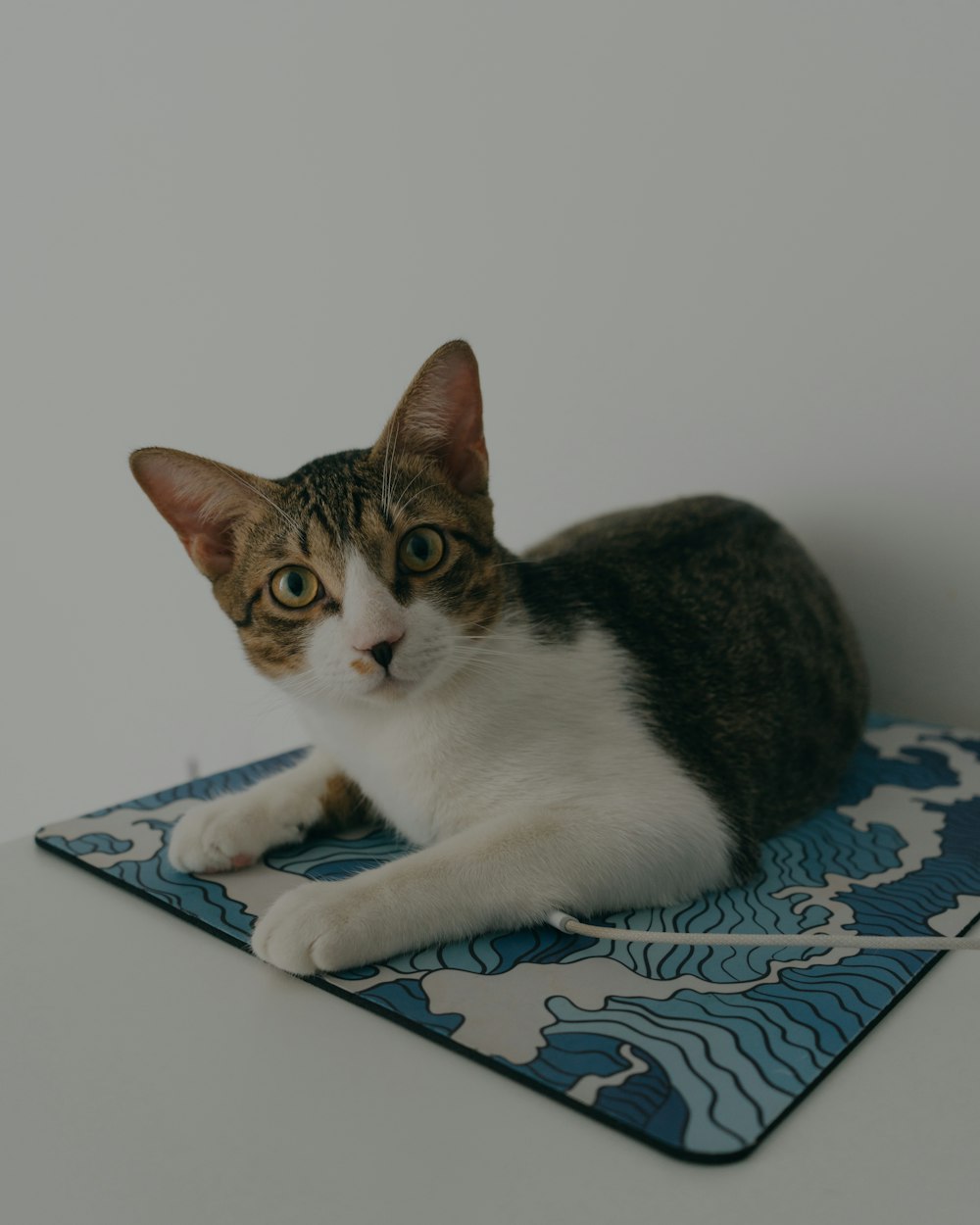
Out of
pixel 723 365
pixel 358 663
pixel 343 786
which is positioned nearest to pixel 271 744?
A: pixel 343 786

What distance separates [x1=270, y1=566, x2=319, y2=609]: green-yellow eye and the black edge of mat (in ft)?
1.14

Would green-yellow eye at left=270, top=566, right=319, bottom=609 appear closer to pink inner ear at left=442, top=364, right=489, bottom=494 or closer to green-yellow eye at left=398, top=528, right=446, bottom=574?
green-yellow eye at left=398, top=528, right=446, bottom=574

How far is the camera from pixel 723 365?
68.8 inches

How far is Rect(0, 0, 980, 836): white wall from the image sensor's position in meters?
1.55

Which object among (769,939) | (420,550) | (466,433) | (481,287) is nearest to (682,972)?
(769,939)

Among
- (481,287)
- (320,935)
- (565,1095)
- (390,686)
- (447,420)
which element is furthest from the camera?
(481,287)

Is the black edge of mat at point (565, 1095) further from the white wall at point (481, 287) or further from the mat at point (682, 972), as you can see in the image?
the white wall at point (481, 287)

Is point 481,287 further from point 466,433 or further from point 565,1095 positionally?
point 565,1095

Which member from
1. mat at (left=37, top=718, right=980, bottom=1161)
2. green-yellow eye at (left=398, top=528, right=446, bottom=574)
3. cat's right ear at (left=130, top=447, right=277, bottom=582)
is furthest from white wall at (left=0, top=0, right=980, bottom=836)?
cat's right ear at (left=130, top=447, right=277, bottom=582)

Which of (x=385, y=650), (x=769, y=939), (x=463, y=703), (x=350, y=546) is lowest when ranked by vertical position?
(x=769, y=939)

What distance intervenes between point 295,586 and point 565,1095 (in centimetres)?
57

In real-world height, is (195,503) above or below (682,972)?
above

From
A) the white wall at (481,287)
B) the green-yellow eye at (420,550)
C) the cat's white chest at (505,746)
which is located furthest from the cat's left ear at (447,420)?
the white wall at (481,287)

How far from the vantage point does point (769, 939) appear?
3.07ft
